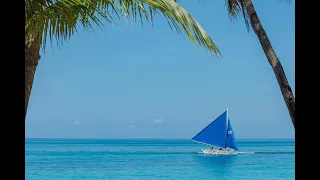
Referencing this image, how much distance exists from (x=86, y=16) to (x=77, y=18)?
0.28 metres

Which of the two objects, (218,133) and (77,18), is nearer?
(77,18)

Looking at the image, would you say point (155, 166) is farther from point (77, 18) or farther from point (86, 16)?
point (77, 18)

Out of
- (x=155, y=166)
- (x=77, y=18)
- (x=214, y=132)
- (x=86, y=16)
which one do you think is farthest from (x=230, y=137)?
(x=77, y=18)

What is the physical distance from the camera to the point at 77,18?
6.63 feet

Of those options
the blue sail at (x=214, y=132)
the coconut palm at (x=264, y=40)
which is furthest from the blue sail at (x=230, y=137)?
the coconut palm at (x=264, y=40)

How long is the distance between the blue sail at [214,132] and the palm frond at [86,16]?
18255 millimetres

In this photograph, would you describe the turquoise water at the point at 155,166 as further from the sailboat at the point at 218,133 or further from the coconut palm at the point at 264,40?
the coconut palm at the point at 264,40

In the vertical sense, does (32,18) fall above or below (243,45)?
below

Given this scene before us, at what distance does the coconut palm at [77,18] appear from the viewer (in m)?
1.83

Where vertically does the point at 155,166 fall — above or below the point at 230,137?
below
